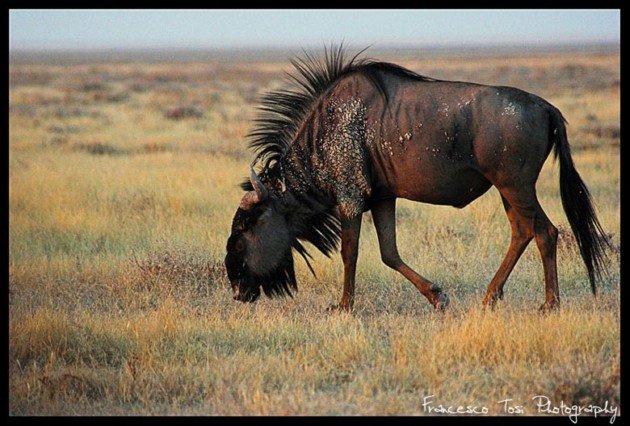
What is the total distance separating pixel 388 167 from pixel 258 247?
124 cm

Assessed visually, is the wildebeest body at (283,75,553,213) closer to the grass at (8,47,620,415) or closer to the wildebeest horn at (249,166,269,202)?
the wildebeest horn at (249,166,269,202)

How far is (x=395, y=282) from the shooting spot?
8.51 metres

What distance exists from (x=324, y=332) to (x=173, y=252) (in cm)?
277

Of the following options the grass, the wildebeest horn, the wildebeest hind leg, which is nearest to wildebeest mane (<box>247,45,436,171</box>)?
the wildebeest horn

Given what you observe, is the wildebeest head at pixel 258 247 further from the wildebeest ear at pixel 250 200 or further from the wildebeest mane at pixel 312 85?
the wildebeest mane at pixel 312 85

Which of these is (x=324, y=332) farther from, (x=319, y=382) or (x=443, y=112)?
(x=443, y=112)

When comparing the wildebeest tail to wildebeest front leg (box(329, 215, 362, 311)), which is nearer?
the wildebeest tail

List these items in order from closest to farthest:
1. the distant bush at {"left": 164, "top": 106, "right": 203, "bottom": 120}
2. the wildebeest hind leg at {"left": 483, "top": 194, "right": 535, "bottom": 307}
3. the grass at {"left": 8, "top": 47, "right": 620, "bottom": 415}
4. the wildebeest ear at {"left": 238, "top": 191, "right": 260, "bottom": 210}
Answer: the grass at {"left": 8, "top": 47, "right": 620, "bottom": 415}, the wildebeest hind leg at {"left": 483, "top": 194, "right": 535, "bottom": 307}, the wildebeest ear at {"left": 238, "top": 191, "right": 260, "bottom": 210}, the distant bush at {"left": 164, "top": 106, "right": 203, "bottom": 120}

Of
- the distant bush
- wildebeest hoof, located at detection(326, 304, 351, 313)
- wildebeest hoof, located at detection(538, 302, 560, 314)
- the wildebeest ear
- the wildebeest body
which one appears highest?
the wildebeest body

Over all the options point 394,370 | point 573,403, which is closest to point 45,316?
point 394,370

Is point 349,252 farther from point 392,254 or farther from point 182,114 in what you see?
point 182,114

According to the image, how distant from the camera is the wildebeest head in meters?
7.39

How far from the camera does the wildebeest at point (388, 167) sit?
689cm

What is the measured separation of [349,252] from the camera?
7.43 m
